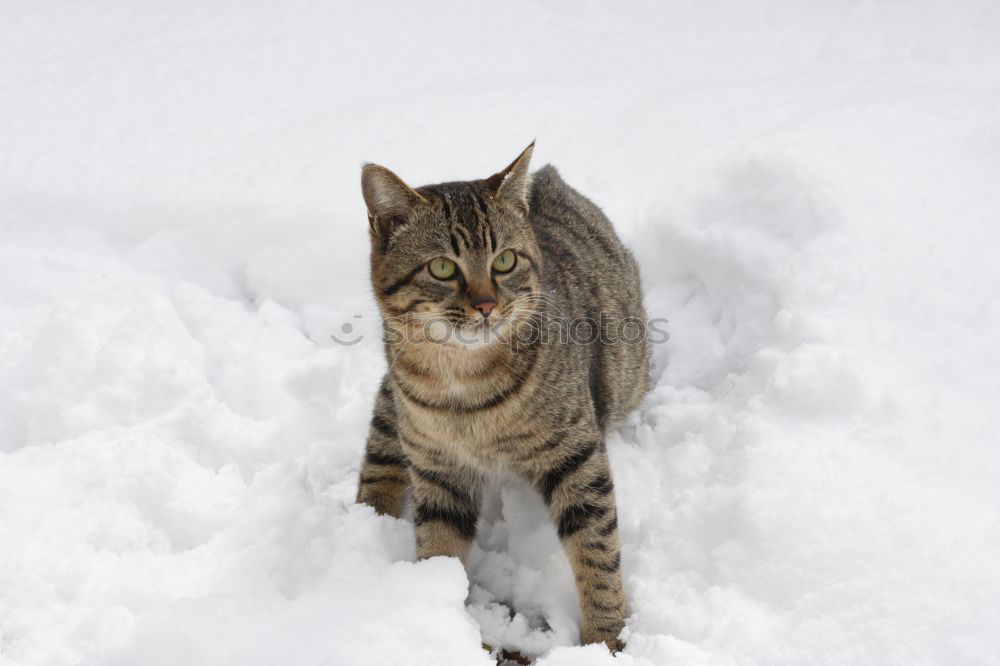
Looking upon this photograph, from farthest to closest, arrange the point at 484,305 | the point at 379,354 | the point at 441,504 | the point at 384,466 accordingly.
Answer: the point at 379,354 → the point at 384,466 → the point at 441,504 → the point at 484,305

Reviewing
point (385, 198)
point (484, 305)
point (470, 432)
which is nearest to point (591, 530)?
point (470, 432)

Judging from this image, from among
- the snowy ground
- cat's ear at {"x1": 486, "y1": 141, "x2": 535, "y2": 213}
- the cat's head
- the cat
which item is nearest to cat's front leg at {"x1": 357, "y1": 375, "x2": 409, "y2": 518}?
the snowy ground

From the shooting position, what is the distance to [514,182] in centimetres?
254

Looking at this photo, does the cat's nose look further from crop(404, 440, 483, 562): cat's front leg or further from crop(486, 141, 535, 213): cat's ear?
crop(404, 440, 483, 562): cat's front leg

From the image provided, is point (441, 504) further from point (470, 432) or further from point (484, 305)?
point (484, 305)

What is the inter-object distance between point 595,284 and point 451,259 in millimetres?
907

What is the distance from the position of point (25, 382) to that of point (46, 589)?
1.16 meters

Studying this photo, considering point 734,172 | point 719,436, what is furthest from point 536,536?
point 734,172

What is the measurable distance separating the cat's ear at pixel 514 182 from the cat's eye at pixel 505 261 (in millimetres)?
192

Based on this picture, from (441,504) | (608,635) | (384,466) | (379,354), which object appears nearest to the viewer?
(608,635)

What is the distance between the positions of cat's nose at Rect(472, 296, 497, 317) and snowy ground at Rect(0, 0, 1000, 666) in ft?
2.55

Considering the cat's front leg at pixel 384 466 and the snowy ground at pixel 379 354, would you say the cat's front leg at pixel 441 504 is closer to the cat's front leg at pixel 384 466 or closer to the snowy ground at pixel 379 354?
the snowy ground at pixel 379 354

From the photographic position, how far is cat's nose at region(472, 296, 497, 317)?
7.51 feet

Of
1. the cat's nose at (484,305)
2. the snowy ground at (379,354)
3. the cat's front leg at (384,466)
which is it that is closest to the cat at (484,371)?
the cat's nose at (484,305)
